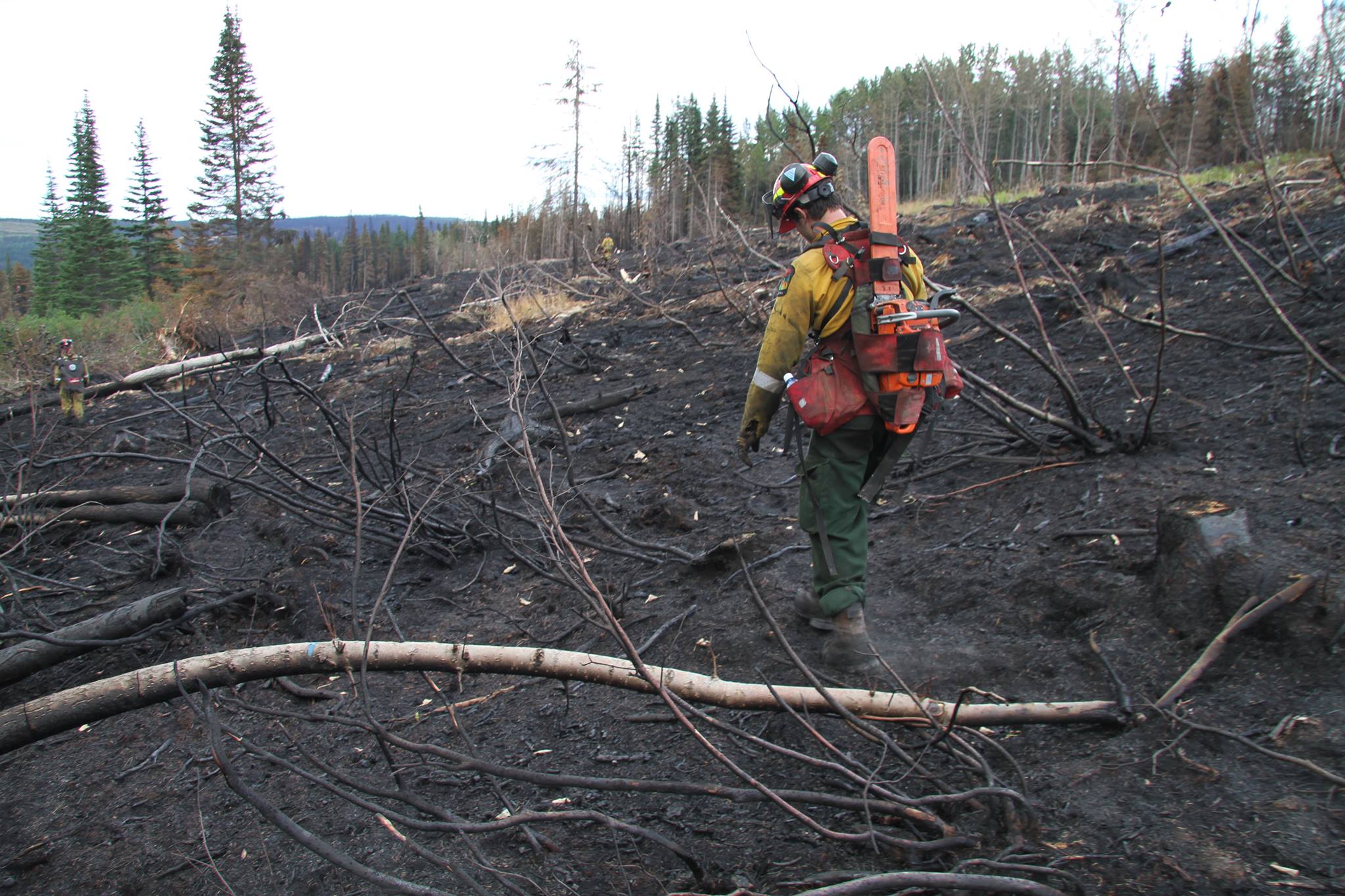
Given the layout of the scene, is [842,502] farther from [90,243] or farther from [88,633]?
[90,243]

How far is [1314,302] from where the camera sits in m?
5.09

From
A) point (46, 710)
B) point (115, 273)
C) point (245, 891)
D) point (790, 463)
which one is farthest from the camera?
point (115, 273)

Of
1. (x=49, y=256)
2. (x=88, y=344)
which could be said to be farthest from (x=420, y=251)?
(x=88, y=344)

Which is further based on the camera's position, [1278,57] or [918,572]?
[1278,57]

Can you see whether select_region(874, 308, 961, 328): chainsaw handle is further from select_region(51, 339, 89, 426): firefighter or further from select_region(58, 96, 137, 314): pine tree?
select_region(58, 96, 137, 314): pine tree

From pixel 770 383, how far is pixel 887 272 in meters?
0.65

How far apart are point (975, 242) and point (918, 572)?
7876 mm

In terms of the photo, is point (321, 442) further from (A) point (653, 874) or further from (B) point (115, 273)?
(B) point (115, 273)

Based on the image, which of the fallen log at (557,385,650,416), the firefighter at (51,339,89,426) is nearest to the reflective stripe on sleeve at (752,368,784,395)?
the fallen log at (557,385,650,416)

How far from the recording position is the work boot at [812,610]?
3502mm

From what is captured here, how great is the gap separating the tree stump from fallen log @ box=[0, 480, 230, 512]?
6047mm

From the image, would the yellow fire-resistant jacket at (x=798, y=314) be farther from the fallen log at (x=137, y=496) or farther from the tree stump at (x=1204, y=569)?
the fallen log at (x=137, y=496)

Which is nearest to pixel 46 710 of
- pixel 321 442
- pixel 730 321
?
pixel 321 442

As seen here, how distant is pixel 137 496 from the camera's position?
20.0 ft
